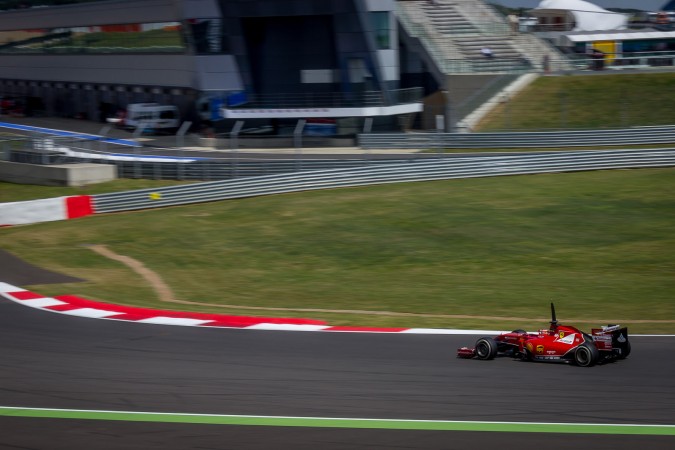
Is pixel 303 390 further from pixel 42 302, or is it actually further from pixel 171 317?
pixel 42 302

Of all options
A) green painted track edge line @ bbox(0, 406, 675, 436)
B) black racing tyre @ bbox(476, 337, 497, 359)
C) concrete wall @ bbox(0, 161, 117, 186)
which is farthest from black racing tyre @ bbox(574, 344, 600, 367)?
→ concrete wall @ bbox(0, 161, 117, 186)

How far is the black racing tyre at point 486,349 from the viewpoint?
994 cm

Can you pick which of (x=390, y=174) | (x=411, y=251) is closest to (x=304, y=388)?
(x=411, y=251)

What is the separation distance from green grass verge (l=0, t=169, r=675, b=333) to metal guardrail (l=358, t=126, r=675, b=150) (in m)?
5.69

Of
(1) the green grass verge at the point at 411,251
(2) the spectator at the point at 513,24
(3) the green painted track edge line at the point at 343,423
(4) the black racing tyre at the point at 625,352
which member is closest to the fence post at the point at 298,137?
(1) the green grass verge at the point at 411,251

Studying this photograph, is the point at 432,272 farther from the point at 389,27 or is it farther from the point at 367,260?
the point at 389,27

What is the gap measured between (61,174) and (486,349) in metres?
22.5

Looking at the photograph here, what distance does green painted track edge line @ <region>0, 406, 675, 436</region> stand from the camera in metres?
7.51

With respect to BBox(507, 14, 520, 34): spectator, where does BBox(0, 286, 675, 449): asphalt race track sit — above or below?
below

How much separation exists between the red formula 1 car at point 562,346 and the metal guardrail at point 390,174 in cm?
1704

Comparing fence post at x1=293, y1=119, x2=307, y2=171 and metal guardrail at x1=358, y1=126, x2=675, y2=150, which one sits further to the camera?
fence post at x1=293, y1=119, x2=307, y2=171

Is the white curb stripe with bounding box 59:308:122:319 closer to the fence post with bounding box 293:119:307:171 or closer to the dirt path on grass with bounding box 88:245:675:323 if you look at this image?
the dirt path on grass with bounding box 88:245:675:323

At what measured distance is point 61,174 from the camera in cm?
2934

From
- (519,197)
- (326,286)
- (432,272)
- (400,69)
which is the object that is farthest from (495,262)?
(400,69)
